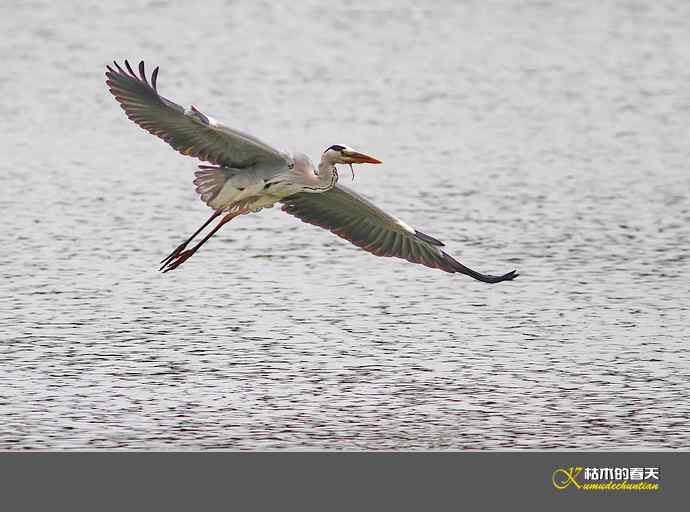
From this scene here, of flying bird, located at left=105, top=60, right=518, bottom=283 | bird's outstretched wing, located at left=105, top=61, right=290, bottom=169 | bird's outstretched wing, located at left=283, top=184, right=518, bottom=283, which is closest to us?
bird's outstretched wing, located at left=105, top=61, right=290, bottom=169

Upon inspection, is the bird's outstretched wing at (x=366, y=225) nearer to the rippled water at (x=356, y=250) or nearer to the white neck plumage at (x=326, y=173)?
the white neck plumage at (x=326, y=173)

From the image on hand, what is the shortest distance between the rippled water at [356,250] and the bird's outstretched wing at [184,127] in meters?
1.29

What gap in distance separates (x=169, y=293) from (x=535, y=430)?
11.8ft

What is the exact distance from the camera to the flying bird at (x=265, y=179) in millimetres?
9891

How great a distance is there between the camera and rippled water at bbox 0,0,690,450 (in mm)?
9773
